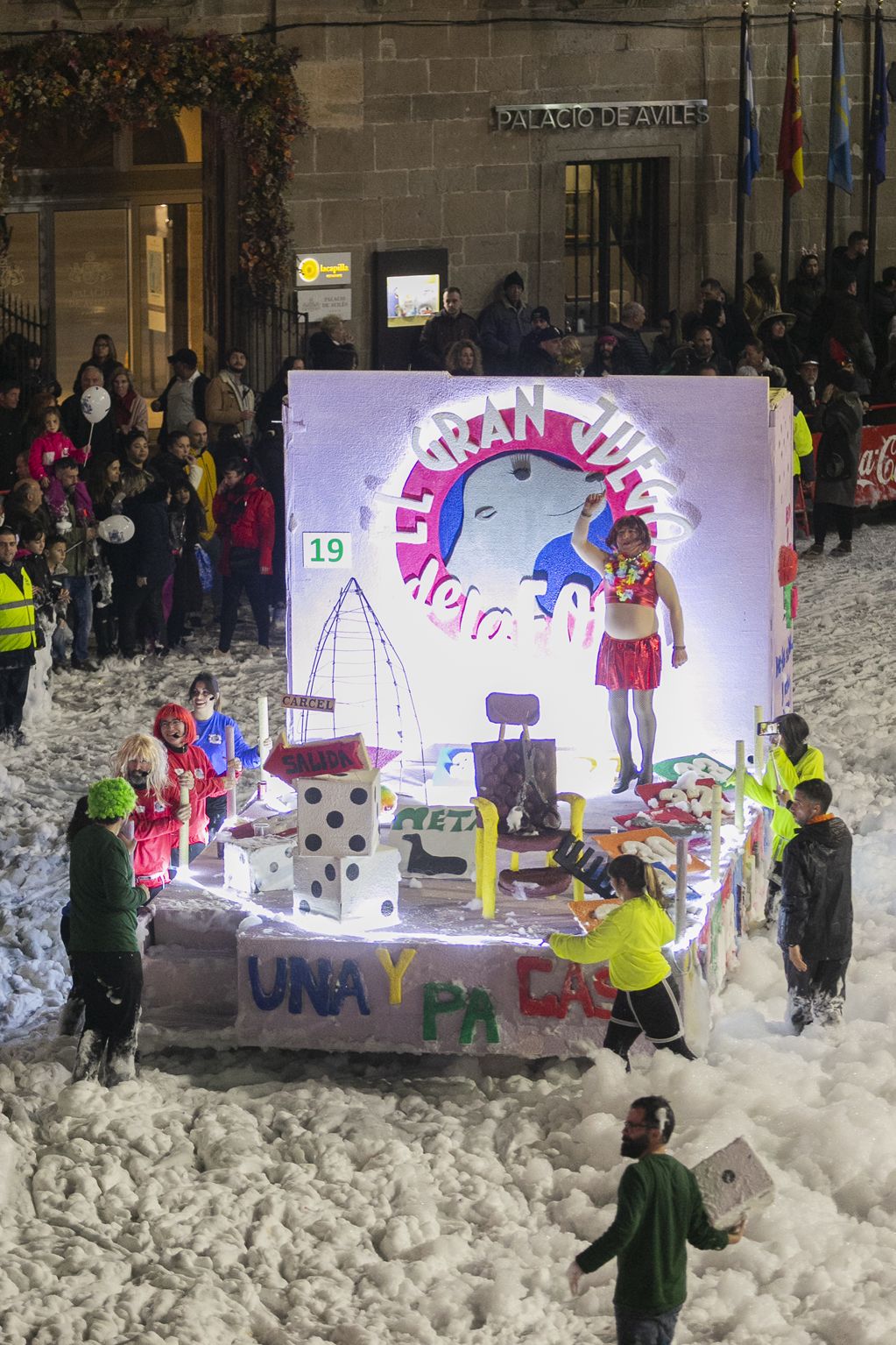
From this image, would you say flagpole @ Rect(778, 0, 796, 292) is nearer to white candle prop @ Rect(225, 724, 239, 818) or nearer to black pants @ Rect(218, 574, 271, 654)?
black pants @ Rect(218, 574, 271, 654)

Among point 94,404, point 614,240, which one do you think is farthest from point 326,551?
point 614,240

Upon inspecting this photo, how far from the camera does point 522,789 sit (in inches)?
408

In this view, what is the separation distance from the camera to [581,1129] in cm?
787

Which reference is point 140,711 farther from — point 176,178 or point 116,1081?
point 176,178

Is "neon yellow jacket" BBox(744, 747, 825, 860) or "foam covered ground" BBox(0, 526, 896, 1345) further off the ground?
"neon yellow jacket" BBox(744, 747, 825, 860)

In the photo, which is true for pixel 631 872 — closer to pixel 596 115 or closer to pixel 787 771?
pixel 787 771

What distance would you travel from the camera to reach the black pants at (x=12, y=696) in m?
13.0

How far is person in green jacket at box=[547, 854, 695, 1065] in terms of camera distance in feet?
26.0

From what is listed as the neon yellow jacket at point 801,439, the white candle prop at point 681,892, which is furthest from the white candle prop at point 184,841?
the neon yellow jacket at point 801,439

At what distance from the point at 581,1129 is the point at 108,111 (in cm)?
1420

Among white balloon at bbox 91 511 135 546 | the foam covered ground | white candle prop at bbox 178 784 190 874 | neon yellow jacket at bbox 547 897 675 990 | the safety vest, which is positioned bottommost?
the foam covered ground

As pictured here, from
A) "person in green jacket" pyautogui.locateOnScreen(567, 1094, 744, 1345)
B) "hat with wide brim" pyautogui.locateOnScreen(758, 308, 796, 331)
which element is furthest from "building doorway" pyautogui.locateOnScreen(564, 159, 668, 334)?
"person in green jacket" pyautogui.locateOnScreen(567, 1094, 744, 1345)

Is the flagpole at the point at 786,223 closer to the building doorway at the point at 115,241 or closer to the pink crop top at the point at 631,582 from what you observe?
the building doorway at the point at 115,241

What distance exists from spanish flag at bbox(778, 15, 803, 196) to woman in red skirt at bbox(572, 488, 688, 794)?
966 cm
